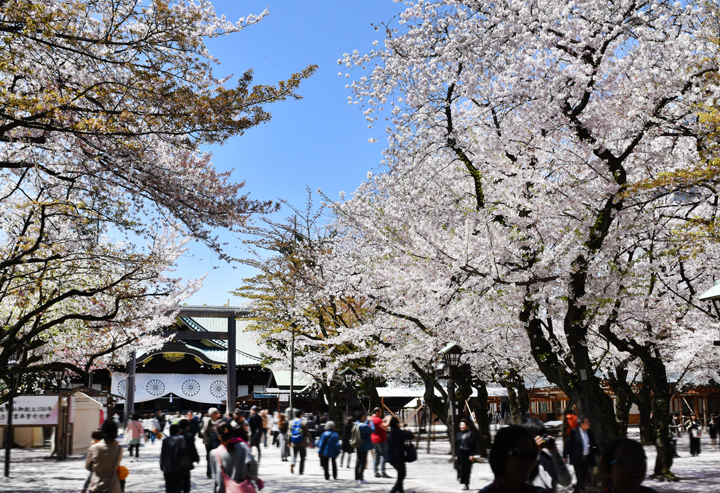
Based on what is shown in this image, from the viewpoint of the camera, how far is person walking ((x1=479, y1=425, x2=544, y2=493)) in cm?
299

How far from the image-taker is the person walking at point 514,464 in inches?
118

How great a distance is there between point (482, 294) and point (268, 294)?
1935cm

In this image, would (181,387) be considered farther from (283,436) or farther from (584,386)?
(584,386)

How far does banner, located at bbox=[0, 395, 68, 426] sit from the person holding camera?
17489mm

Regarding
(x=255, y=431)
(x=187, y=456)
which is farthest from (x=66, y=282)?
(x=187, y=456)

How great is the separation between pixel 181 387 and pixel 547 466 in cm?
4328

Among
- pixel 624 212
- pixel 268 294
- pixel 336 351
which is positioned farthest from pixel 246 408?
pixel 624 212

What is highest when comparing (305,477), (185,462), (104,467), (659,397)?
(659,397)

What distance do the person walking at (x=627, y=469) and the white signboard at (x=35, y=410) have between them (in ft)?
66.7

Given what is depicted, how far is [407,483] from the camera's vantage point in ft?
47.3

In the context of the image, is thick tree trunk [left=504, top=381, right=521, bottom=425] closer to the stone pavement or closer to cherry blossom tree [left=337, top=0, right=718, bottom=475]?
the stone pavement

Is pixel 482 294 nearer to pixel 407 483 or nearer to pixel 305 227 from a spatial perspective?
pixel 407 483

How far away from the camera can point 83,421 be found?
74.0 ft

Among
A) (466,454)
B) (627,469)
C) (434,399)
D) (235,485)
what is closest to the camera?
(627,469)
